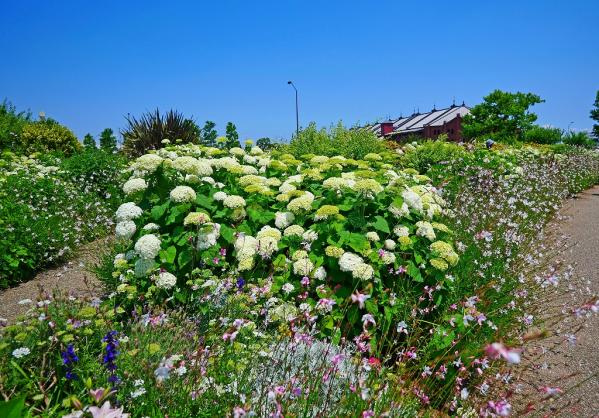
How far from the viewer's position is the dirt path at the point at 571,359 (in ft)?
10.2

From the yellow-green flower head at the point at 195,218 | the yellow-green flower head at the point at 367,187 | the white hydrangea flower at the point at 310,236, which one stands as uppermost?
the yellow-green flower head at the point at 367,187

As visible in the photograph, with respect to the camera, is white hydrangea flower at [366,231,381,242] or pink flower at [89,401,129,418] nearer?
pink flower at [89,401,129,418]

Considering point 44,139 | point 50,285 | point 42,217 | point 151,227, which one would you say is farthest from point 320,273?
point 44,139

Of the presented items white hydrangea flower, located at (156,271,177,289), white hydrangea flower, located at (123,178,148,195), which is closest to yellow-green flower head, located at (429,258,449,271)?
white hydrangea flower, located at (156,271,177,289)

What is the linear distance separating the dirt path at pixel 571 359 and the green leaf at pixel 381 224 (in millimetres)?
1455

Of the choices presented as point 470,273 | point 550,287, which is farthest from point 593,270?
point 470,273

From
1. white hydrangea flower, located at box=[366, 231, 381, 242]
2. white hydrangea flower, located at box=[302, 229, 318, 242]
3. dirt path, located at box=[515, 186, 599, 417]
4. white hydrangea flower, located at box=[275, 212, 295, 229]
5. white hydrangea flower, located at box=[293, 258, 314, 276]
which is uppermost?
white hydrangea flower, located at box=[275, 212, 295, 229]

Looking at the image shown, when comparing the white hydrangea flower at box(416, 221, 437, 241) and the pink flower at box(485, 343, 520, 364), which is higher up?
the pink flower at box(485, 343, 520, 364)

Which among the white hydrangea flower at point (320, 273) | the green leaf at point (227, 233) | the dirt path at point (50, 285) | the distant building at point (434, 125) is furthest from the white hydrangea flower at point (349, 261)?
the distant building at point (434, 125)

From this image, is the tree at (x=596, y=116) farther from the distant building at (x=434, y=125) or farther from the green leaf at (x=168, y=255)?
the green leaf at (x=168, y=255)

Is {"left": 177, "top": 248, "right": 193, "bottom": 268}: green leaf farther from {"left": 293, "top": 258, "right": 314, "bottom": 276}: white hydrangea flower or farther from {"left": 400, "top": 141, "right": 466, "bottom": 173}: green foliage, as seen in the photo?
{"left": 400, "top": 141, "right": 466, "bottom": 173}: green foliage

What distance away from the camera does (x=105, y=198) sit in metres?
10.3

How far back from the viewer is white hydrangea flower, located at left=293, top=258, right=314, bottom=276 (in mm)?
3385

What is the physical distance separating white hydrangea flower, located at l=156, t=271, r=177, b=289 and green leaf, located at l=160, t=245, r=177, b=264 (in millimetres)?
169
